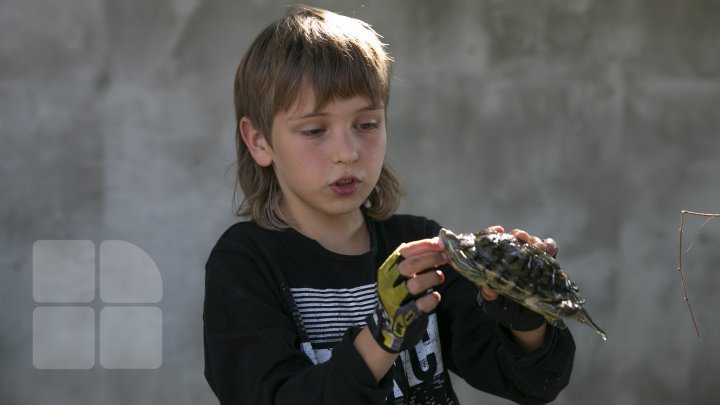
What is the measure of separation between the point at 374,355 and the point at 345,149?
1.51ft

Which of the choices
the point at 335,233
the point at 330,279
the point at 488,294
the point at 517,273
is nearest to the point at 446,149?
the point at 335,233

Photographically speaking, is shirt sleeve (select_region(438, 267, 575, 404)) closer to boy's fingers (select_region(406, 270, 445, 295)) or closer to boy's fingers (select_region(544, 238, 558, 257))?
boy's fingers (select_region(544, 238, 558, 257))

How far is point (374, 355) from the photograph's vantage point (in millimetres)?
1849

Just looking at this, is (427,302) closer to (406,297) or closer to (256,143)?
(406,297)

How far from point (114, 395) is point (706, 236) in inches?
97.3

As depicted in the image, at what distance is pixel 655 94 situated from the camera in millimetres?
4109

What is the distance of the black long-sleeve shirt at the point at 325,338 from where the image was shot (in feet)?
6.25

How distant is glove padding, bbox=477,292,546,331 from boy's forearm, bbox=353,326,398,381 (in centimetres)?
25

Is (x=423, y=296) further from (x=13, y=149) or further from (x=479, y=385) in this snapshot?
(x=13, y=149)

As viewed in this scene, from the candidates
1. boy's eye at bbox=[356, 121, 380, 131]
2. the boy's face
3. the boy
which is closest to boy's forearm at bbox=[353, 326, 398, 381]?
the boy

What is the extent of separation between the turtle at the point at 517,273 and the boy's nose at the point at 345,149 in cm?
30

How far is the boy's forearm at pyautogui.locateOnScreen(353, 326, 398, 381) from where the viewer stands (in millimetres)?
1848

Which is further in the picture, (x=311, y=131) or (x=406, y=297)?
(x=311, y=131)

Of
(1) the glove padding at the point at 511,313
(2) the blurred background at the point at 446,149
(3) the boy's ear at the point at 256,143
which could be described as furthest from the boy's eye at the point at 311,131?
(2) the blurred background at the point at 446,149
